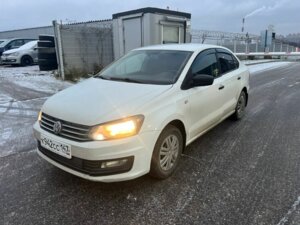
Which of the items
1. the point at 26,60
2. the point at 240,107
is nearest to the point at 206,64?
the point at 240,107

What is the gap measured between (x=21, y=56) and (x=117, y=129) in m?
15.7

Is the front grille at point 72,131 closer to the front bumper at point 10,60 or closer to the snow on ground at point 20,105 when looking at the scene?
the snow on ground at point 20,105

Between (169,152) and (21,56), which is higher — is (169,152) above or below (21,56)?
below

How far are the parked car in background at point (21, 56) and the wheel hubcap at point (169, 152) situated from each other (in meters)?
15.4

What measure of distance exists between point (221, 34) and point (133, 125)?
2170cm

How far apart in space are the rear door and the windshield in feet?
3.31

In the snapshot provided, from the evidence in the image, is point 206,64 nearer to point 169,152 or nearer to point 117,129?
point 169,152

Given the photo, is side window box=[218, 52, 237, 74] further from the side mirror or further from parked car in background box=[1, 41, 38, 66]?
parked car in background box=[1, 41, 38, 66]

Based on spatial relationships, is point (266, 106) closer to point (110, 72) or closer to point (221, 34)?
point (110, 72)

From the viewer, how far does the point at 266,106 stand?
6.97 m

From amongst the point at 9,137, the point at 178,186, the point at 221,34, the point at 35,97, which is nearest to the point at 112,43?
the point at 35,97

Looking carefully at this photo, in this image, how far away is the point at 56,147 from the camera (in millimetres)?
2994

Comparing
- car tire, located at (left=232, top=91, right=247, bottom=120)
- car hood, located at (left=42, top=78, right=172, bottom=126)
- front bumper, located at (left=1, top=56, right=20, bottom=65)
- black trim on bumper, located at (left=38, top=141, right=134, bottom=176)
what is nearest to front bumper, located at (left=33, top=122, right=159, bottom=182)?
black trim on bumper, located at (left=38, top=141, right=134, bottom=176)

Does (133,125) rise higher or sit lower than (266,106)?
higher
